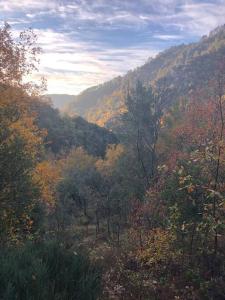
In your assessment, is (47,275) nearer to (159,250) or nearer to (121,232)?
(159,250)

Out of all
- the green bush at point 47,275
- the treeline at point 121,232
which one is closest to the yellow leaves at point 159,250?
the treeline at point 121,232

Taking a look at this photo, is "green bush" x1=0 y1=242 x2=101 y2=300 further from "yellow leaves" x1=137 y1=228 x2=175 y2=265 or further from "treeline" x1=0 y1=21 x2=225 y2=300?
"yellow leaves" x1=137 y1=228 x2=175 y2=265

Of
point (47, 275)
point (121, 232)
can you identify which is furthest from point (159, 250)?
point (121, 232)

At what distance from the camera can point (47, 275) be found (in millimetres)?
7293

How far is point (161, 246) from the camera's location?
51.0ft

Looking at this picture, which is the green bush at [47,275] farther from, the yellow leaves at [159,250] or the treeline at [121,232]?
the yellow leaves at [159,250]

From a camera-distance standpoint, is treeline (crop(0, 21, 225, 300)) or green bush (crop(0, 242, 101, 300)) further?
treeline (crop(0, 21, 225, 300))

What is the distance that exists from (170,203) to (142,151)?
26.6m

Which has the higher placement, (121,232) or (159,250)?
(159,250)

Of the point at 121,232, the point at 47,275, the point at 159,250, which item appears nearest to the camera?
the point at 47,275

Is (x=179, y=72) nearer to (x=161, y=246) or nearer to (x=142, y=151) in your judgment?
(x=142, y=151)

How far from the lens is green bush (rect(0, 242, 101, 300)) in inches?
261

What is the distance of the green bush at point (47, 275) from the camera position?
6.64 meters

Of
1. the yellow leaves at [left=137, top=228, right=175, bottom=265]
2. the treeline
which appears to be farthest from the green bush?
the yellow leaves at [left=137, top=228, right=175, bottom=265]
